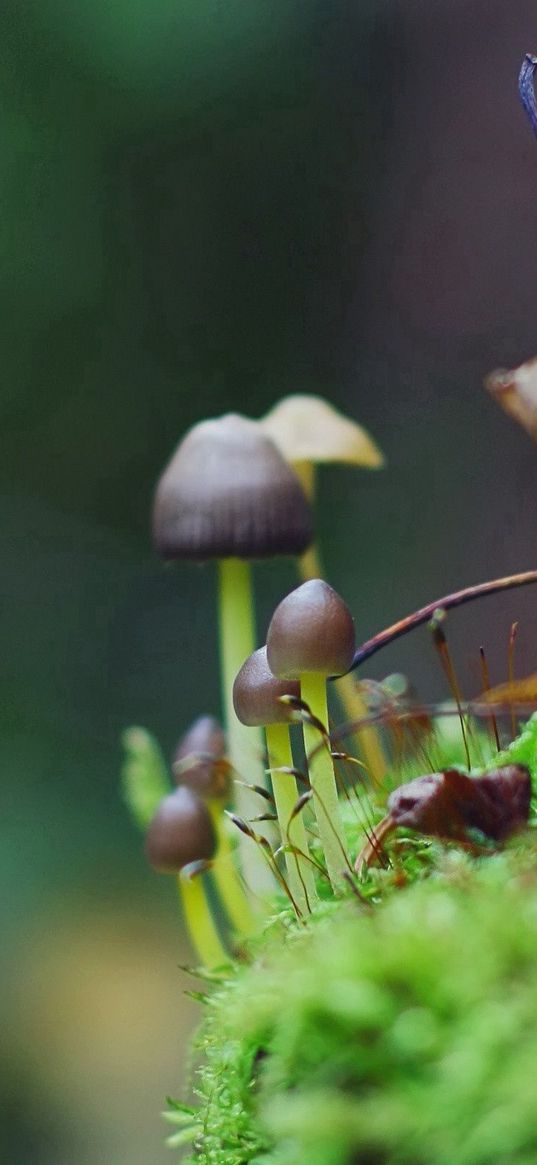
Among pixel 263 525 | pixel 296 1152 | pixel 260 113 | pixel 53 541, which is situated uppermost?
pixel 260 113

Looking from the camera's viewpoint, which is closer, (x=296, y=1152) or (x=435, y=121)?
(x=296, y=1152)

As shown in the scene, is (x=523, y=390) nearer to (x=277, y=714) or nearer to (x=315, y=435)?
(x=277, y=714)

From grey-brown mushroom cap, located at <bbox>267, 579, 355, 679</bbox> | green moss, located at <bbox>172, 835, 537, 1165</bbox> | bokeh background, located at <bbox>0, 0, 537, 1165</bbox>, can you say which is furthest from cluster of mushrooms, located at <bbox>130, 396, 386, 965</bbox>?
bokeh background, located at <bbox>0, 0, 537, 1165</bbox>

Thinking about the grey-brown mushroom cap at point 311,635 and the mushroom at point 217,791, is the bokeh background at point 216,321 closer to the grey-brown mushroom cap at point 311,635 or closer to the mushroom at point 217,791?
the mushroom at point 217,791

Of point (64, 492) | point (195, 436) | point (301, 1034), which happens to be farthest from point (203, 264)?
point (301, 1034)

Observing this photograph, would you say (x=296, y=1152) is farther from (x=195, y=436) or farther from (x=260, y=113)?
(x=260, y=113)

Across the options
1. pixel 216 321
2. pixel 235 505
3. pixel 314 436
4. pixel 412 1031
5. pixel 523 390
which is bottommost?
pixel 412 1031

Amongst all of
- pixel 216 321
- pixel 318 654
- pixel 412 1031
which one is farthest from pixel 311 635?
pixel 216 321
